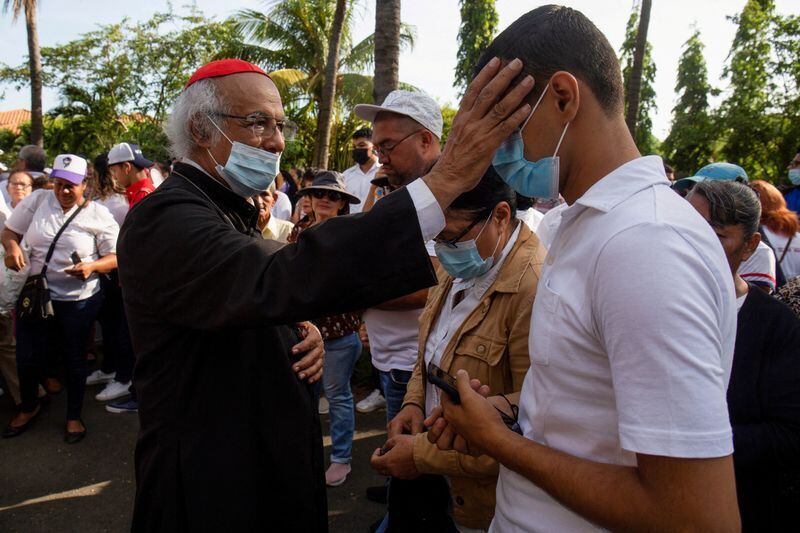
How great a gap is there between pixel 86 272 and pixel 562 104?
15.7ft

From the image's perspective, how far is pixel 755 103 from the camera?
621 inches

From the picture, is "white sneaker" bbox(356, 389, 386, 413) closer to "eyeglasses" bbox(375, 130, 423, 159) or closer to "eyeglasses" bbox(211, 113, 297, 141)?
"eyeglasses" bbox(375, 130, 423, 159)

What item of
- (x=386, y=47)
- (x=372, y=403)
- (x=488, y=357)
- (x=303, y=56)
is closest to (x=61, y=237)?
(x=372, y=403)

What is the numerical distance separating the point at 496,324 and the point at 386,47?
4.72 meters

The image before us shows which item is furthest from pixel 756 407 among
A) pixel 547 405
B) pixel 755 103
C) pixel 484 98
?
pixel 755 103

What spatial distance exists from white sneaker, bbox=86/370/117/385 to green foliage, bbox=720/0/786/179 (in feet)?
56.5

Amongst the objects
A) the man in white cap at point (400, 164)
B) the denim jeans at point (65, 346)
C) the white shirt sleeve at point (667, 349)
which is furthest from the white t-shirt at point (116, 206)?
the white shirt sleeve at point (667, 349)

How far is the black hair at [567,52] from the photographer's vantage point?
1212 millimetres

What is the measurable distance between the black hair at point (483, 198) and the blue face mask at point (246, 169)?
0.76m

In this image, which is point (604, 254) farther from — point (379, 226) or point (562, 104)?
point (379, 226)

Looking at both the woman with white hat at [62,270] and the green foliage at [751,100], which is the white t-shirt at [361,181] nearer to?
the woman with white hat at [62,270]

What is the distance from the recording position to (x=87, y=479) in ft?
14.1

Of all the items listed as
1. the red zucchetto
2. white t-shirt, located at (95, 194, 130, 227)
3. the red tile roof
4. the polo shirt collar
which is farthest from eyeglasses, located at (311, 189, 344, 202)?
the red tile roof

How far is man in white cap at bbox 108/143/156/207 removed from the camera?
17.9ft
